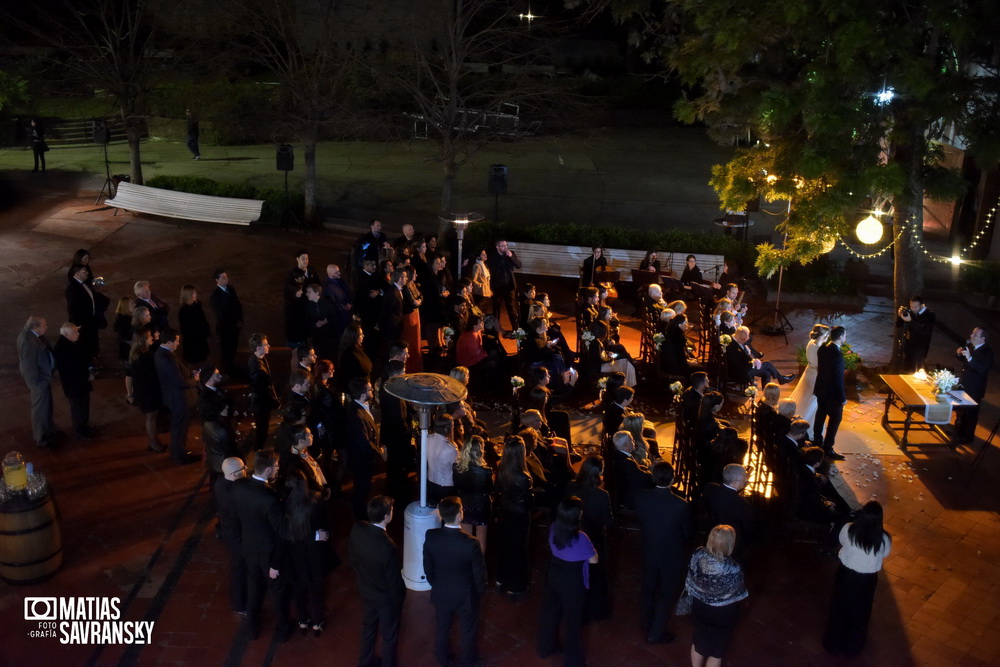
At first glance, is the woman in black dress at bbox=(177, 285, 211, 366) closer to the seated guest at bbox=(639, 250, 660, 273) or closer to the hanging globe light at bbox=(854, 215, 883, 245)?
the seated guest at bbox=(639, 250, 660, 273)

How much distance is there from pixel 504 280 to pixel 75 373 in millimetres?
6664

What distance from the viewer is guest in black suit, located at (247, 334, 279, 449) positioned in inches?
386

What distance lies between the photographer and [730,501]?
754cm

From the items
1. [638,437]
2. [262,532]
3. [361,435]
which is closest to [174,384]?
[361,435]

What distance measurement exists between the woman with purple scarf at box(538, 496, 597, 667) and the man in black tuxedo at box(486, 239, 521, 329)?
780 centimetres

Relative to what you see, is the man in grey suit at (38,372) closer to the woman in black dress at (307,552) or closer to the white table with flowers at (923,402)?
the woman in black dress at (307,552)

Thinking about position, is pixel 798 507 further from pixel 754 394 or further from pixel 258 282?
pixel 258 282

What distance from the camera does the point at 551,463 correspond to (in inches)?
332

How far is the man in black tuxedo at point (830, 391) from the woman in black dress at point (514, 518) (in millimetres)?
4503

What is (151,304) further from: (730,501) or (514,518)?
(730,501)

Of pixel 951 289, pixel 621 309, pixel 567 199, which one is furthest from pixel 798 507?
pixel 567 199

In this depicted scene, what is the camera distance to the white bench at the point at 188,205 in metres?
20.2

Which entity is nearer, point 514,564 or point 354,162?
point 514,564

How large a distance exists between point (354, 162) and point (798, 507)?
21.3 metres
